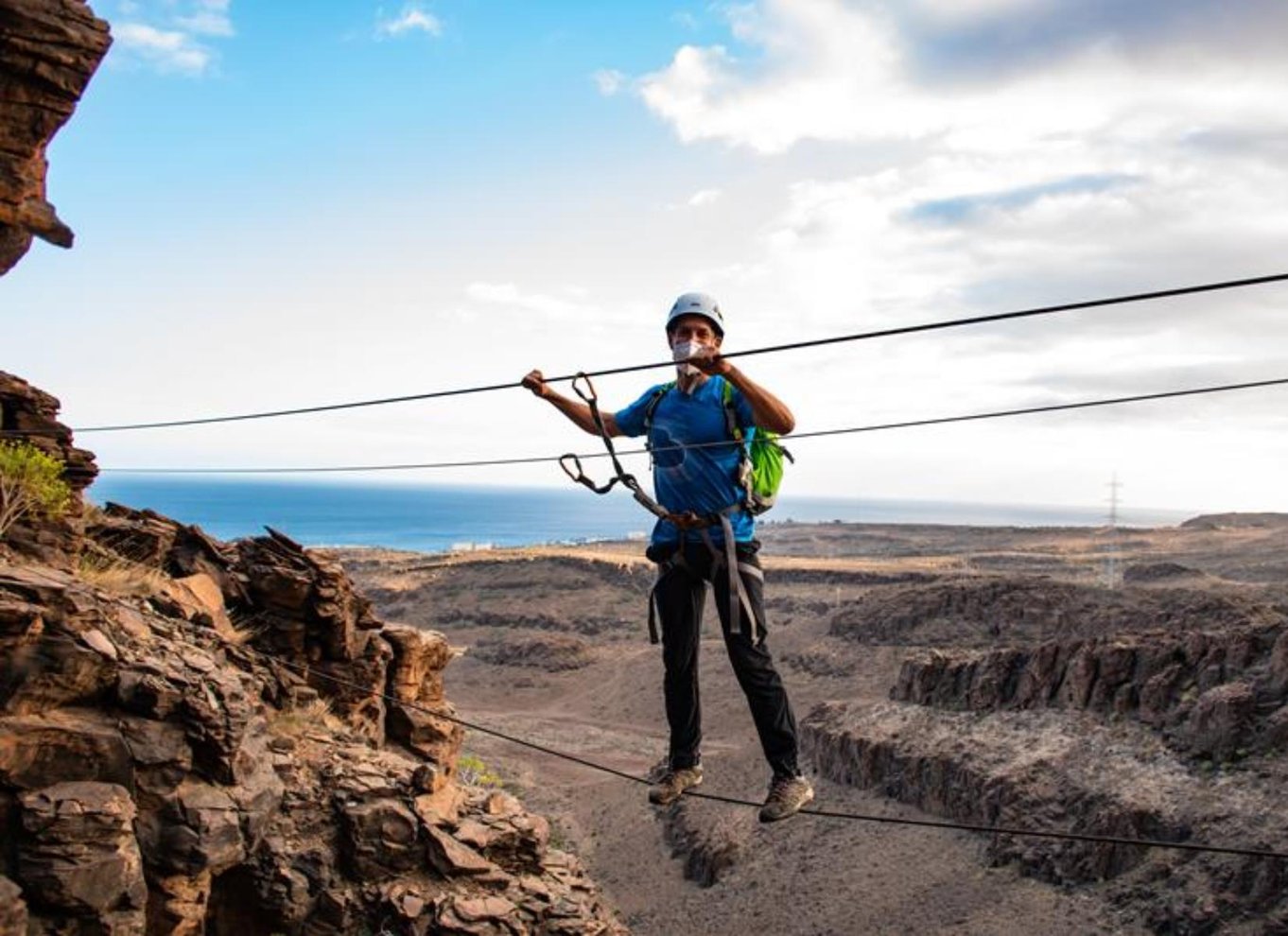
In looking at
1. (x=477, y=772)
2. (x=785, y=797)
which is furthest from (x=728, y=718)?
(x=785, y=797)

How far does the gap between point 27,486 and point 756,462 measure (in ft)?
50.8

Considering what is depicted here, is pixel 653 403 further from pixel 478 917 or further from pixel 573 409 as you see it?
pixel 478 917

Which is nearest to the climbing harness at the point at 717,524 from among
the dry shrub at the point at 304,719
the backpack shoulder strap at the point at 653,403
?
the backpack shoulder strap at the point at 653,403

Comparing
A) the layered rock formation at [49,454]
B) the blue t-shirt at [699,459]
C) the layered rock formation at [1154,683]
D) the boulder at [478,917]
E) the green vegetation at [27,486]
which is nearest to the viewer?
the blue t-shirt at [699,459]

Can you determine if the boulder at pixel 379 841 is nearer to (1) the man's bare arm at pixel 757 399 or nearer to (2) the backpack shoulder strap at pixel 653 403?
(2) the backpack shoulder strap at pixel 653 403

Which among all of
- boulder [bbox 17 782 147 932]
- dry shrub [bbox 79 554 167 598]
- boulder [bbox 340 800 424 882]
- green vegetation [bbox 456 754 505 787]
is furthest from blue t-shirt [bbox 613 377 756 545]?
green vegetation [bbox 456 754 505 787]

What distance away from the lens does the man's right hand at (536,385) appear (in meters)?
9.04

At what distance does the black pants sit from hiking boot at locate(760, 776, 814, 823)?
0.26 ft

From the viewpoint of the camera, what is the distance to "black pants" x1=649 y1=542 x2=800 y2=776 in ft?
26.9

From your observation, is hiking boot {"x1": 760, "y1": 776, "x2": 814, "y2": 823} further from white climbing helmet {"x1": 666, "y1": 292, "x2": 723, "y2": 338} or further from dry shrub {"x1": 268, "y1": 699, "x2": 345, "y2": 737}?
dry shrub {"x1": 268, "y1": 699, "x2": 345, "y2": 737}

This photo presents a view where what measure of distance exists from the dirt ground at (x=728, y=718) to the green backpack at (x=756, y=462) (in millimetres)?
24921

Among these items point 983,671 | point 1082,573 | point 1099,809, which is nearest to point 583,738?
point 983,671

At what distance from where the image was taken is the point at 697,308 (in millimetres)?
8094

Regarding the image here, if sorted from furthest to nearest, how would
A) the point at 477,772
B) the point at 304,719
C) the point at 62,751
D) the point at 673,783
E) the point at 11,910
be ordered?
the point at 477,772
the point at 304,719
the point at 62,751
the point at 11,910
the point at 673,783
